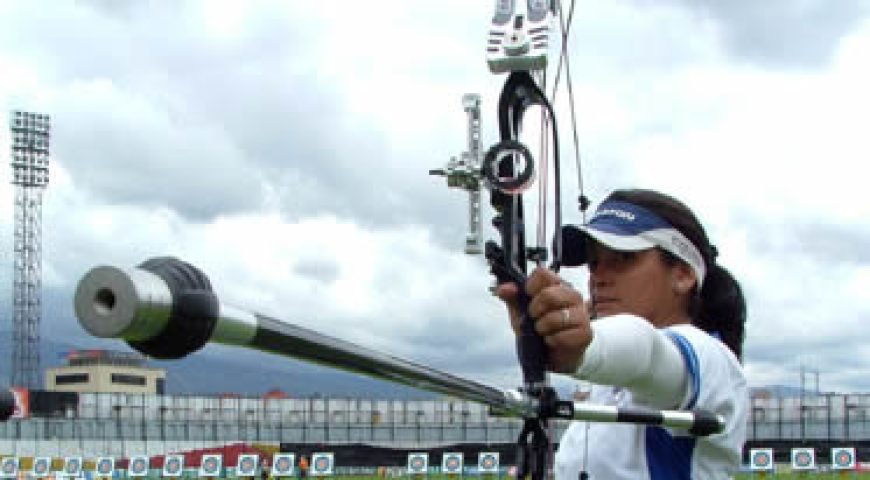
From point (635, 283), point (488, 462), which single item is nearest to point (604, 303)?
point (635, 283)

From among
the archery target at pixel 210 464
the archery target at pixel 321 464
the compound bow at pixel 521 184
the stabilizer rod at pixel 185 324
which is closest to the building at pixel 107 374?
the archery target at pixel 210 464

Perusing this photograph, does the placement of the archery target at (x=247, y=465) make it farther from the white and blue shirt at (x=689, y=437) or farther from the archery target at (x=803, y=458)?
the white and blue shirt at (x=689, y=437)

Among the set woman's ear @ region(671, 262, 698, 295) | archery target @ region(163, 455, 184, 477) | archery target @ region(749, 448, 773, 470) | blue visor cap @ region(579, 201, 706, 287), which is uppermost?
blue visor cap @ region(579, 201, 706, 287)

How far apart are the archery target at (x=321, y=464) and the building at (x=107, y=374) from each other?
74685 millimetres

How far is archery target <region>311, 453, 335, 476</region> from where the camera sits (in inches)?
1706

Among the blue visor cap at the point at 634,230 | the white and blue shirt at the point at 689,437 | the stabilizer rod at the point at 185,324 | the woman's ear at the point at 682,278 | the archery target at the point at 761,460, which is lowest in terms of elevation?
the archery target at the point at 761,460

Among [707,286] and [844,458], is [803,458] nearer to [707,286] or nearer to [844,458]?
[844,458]

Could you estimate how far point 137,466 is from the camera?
46.6 metres

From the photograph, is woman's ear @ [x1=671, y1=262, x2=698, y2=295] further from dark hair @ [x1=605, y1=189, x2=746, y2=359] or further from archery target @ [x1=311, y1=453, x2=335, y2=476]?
archery target @ [x1=311, y1=453, x2=335, y2=476]

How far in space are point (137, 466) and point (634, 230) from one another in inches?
1843

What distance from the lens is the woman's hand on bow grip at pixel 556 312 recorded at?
1503 millimetres

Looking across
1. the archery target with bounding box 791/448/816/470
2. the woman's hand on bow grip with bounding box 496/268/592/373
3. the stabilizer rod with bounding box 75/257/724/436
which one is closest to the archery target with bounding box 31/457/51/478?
the archery target with bounding box 791/448/816/470

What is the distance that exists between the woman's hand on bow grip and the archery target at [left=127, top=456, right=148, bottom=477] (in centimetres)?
4660

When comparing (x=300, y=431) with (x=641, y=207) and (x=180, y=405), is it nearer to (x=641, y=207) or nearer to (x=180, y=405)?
(x=180, y=405)
